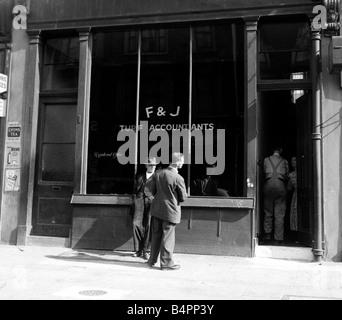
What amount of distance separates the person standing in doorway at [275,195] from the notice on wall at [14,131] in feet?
17.4

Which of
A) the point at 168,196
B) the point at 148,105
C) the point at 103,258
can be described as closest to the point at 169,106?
the point at 148,105

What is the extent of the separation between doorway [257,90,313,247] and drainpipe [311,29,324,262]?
267 millimetres

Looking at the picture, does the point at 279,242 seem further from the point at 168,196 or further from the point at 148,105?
the point at 148,105

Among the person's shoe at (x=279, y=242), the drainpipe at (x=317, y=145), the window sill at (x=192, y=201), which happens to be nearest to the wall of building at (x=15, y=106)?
the window sill at (x=192, y=201)

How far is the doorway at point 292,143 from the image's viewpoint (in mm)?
8797

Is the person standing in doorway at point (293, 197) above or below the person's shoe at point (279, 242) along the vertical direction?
above

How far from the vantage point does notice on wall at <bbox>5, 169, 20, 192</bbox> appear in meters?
9.84

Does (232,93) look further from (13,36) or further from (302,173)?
(13,36)

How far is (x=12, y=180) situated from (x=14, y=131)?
42.0 inches

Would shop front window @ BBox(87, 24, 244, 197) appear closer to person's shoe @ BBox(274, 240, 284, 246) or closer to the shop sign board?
person's shoe @ BBox(274, 240, 284, 246)

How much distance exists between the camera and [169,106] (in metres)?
9.24

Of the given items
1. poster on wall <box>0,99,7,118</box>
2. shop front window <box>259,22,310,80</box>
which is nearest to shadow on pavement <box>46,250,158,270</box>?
poster on wall <box>0,99,7,118</box>

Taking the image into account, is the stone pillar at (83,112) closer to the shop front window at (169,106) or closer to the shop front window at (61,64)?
the shop front window at (169,106)
